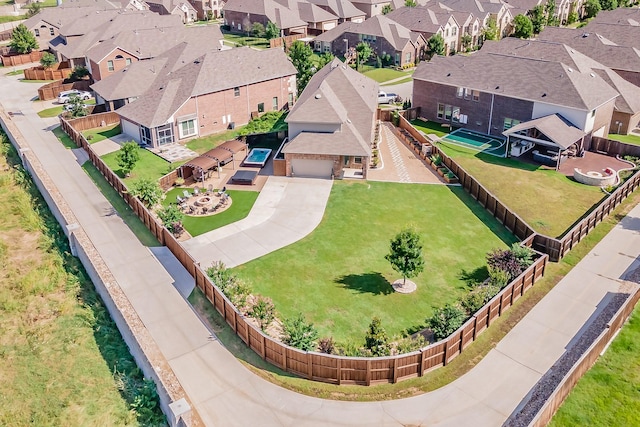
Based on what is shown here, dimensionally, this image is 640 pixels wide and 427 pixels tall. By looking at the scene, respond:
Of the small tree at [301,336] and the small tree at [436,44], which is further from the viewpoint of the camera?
the small tree at [436,44]

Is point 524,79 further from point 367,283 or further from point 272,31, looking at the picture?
point 272,31

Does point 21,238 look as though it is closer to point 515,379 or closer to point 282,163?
point 282,163

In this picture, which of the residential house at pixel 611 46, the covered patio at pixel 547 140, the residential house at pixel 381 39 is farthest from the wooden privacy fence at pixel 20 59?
A: the residential house at pixel 611 46

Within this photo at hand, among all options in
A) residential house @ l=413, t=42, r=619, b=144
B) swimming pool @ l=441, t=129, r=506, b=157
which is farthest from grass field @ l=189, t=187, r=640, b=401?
residential house @ l=413, t=42, r=619, b=144

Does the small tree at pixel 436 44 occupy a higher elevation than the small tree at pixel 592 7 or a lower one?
lower

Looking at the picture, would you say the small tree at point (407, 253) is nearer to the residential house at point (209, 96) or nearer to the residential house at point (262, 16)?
the residential house at point (209, 96)
